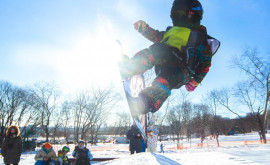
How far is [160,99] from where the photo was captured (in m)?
1.89

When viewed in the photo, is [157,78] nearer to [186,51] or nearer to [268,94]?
[186,51]

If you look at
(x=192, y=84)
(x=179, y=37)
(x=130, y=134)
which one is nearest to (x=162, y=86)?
(x=179, y=37)

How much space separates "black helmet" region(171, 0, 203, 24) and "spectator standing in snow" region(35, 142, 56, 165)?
15.1 ft

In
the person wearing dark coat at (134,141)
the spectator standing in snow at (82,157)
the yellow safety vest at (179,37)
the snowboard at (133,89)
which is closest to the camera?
the yellow safety vest at (179,37)

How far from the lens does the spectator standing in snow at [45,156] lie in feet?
15.2

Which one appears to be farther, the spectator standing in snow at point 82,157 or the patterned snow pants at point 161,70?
the spectator standing in snow at point 82,157

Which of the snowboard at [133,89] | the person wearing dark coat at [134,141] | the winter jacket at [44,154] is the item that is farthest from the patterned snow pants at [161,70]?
the person wearing dark coat at [134,141]

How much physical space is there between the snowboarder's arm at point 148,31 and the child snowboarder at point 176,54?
215mm

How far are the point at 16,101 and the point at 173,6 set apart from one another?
1242 inches

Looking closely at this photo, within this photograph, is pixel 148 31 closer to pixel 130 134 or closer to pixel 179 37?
pixel 179 37

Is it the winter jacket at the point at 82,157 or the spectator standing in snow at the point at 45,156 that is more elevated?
the spectator standing in snow at the point at 45,156

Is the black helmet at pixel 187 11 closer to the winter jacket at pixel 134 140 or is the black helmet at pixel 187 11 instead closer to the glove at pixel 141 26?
the glove at pixel 141 26

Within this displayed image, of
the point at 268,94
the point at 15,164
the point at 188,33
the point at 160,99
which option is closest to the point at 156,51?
the point at 188,33

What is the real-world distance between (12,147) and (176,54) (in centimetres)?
503
